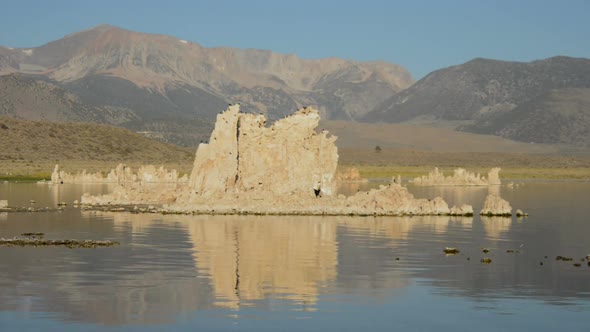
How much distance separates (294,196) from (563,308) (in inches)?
1737

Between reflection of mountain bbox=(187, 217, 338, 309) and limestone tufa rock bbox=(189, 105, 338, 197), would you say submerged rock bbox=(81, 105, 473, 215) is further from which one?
reflection of mountain bbox=(187, 217, 338, 309)

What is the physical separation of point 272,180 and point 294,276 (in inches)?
1438

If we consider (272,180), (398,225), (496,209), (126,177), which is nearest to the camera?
(398,225)

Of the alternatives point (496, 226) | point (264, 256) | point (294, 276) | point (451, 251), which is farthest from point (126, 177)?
point (294, 276)

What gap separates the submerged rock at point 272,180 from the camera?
76000mm

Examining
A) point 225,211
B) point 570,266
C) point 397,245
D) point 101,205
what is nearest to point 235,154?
point 225,211

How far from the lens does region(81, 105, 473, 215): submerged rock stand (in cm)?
7600

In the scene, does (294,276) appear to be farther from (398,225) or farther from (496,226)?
(496,226)

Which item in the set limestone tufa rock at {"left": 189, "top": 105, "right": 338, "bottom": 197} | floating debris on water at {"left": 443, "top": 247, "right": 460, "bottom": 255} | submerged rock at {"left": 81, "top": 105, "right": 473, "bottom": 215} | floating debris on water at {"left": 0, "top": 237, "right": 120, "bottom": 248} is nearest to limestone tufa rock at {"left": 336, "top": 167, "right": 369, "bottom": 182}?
submerged rock at {"left": 81, "top": 105, "right": 473, "bottom": 215}

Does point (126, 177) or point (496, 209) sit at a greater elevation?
point (126, 177)

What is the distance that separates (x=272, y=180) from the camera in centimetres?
7906

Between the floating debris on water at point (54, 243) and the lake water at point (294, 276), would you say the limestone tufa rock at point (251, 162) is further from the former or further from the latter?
the floating debris on water at point (54, 243)

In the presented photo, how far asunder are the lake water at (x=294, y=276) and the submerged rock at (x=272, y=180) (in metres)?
5.99

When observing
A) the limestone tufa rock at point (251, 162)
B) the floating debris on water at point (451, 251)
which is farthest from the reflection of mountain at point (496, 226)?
the limestone tufa rock at point (251, 162)
